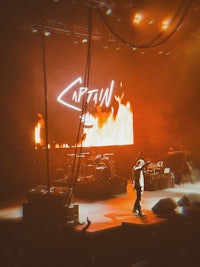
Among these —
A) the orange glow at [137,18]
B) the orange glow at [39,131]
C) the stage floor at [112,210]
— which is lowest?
the stage floor at [112,210]

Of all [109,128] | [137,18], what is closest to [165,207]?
[137,18]

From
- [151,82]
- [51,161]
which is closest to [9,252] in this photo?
[51,161]

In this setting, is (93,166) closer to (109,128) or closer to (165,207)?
(109,128)

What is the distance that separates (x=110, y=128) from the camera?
2019 cm

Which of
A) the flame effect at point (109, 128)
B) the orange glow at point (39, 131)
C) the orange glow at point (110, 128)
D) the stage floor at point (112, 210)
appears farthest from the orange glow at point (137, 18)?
the stage floor at point (112, 210)

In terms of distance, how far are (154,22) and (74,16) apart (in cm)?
330

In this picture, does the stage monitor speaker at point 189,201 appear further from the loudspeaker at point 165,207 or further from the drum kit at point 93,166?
Answer: the drum kit at point 93,166

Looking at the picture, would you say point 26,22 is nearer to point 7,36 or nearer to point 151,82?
point 7,36

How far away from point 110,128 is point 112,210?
8331 millimetres

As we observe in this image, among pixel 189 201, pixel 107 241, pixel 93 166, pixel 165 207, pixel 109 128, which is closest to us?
pixel 107 241

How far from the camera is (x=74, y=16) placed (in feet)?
49.6

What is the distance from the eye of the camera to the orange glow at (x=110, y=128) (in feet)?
63.3

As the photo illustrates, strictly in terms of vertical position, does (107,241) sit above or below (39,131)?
below

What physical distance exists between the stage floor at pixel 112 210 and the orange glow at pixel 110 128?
12.5ft
